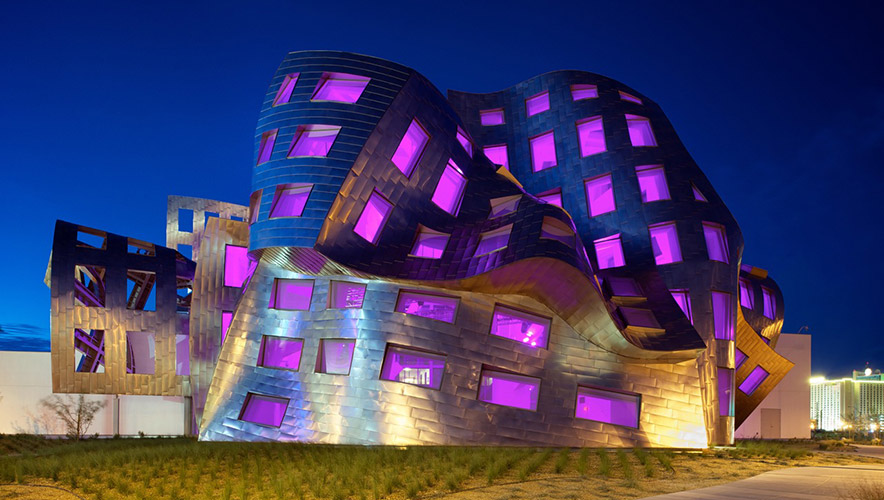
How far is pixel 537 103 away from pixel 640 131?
620cm

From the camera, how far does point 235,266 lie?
33719mm

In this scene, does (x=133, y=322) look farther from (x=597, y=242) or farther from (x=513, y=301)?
(x=597, y=242)

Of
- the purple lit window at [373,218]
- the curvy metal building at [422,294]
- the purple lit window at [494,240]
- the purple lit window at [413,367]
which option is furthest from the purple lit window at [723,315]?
the purple lit window at [373,218]

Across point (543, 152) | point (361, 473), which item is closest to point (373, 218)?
point (361, 473)

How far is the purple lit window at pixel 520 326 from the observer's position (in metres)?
25.9

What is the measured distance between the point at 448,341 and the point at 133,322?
16856mm

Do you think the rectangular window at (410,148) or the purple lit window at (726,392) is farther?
the purple lit window at (726,392)

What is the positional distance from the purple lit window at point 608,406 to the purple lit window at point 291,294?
11937 millimetres

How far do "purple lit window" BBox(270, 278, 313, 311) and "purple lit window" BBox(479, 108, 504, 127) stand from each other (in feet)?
54.9

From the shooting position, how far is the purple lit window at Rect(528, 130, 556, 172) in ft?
120

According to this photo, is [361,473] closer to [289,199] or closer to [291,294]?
[291,294]

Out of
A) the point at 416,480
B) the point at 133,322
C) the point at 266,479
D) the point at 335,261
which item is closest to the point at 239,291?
the point at 133,322

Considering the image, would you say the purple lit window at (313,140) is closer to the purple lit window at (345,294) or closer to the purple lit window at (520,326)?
the purple lit window at (345,294)

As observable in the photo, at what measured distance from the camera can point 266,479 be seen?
1678cm
